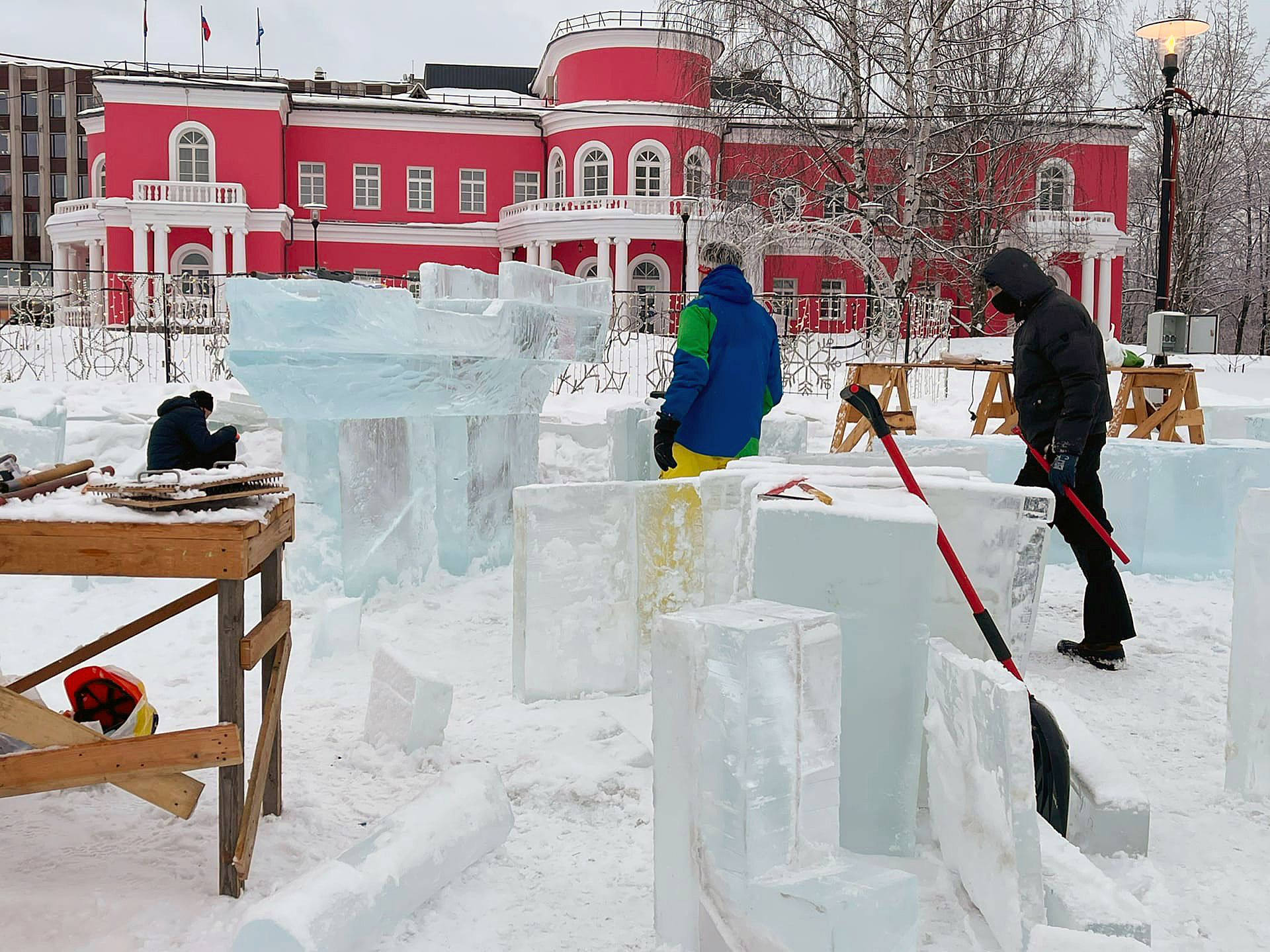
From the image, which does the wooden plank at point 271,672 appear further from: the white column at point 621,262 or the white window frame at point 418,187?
the white window frame at point 418,187

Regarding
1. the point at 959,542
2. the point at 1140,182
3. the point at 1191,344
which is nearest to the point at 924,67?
the point at 1191,344

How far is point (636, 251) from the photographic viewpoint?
98.2 feet

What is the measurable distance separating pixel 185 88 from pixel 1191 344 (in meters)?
25.7

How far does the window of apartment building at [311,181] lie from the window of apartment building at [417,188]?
230cm

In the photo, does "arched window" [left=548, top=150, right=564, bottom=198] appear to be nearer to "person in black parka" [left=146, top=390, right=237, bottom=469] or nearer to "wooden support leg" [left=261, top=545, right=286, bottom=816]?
"person in black parka" [left=146, top=390, right=237, bottom=469]

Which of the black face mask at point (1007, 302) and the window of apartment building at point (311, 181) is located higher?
the window of apartment building at point (311, 181)

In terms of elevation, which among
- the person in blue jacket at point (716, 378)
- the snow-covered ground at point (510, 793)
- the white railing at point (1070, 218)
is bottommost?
A: the snow-covered ground at point (510, 793)

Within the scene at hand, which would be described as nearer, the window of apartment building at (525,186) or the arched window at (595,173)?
the arched window at (595,173)

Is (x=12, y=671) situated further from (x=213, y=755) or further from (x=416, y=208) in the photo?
(x=416, y=208)

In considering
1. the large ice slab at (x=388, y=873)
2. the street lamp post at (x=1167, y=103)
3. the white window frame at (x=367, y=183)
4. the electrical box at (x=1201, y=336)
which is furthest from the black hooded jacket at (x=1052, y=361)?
the white window frame at (x=367, y=183)

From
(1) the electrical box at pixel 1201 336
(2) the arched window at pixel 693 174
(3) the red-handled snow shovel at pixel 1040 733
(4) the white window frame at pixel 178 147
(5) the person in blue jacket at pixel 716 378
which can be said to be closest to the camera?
(3) the red-handled snow shovel at pixel 1040 733

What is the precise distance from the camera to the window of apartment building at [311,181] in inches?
1190

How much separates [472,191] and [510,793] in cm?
2969

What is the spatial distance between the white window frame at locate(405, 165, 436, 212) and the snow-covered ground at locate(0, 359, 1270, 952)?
26896mm
